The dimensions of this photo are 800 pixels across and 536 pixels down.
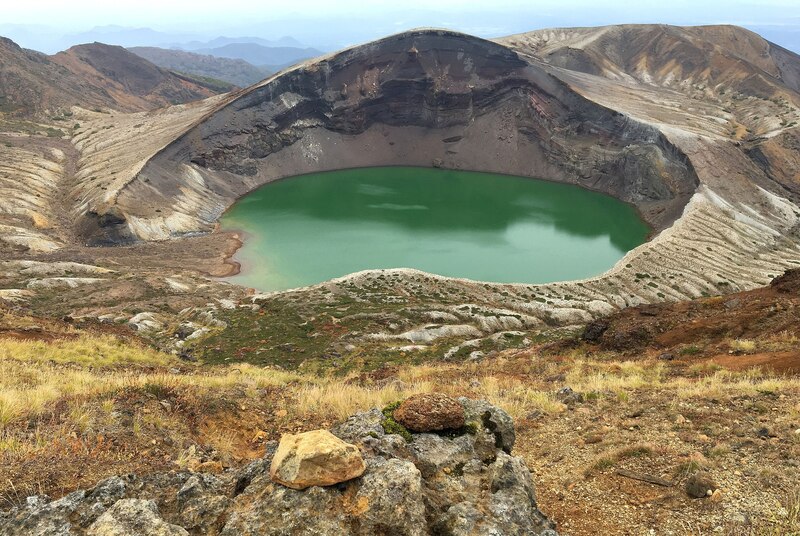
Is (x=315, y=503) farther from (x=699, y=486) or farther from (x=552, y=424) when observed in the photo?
(x=552, y=424)

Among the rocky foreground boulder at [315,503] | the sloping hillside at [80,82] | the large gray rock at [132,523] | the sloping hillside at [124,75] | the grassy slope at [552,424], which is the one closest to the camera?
the large gray rock at [132,523]

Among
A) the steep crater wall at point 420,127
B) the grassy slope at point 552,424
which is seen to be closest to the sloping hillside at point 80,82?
the steep crater wall at point 420,127

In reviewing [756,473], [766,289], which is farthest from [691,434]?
[766,289]

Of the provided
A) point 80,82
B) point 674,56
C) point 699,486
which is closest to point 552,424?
point 699,486

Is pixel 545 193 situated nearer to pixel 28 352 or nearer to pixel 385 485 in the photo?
pixel 28 352

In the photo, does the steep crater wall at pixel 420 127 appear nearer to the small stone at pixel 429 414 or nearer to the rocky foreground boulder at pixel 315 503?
the small stone at pixel 429 414
